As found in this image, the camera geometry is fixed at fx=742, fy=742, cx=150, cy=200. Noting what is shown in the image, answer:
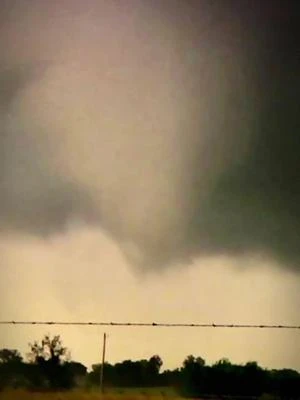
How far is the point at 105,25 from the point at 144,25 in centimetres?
9

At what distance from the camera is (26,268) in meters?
1.58

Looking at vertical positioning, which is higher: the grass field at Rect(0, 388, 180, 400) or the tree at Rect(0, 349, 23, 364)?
the tree at Rect(0, 349, 23, 364)

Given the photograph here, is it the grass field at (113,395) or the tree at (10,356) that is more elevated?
the tree at (10,356)

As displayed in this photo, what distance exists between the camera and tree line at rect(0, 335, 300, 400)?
151cm

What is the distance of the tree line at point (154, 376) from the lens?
1.51 meters

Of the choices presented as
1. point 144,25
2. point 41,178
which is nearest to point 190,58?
point 144,25

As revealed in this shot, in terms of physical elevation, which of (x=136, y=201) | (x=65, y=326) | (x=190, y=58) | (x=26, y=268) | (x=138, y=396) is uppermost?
(x=190, y=58)

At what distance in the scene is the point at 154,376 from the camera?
1517 mm

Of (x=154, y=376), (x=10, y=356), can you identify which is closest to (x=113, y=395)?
(x=154, y=376)

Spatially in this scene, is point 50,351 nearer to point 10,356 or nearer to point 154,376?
point 10,356

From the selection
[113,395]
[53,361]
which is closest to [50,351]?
[53,361]

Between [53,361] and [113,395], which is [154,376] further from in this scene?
[53,361]

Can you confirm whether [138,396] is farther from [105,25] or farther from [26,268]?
[105,25]

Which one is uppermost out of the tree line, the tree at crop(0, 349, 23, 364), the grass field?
the tree at crop(0, 349, 23, 364)
